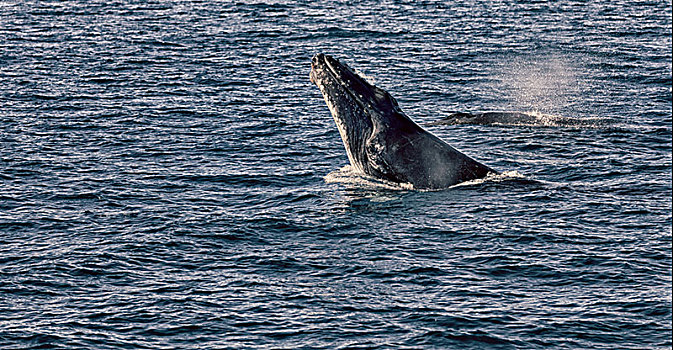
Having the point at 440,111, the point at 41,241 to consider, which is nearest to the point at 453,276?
the point at 41,241

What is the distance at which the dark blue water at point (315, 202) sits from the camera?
2114cm

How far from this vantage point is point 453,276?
23.2 m

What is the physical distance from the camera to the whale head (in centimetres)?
2872

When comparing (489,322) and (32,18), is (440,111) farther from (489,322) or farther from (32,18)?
(32,18)

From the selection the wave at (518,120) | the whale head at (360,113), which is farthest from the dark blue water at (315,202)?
the whale head at (360,113)

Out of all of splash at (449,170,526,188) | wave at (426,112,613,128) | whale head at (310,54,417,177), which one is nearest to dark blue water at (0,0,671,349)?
splash at (449,170,526,188)

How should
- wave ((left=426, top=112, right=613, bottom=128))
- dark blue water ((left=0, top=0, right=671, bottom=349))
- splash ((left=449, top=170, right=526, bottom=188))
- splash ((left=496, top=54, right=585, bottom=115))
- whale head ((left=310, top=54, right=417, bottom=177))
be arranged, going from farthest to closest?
splash ((left=496, top=54, right=585, bottom=115))
wave ((left=426, top=112, right=613, bottom=128))
splash ((left=449, top=170, right=526, bottom=188))
whale head ((left=310, top=54, right=417, bottom=177))
dark blue water ((left=0, top=0, right=671, bottom=349))

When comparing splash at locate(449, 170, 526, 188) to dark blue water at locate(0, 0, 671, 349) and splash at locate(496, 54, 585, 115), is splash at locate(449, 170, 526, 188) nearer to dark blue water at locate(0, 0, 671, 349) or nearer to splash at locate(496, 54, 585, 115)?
dark blue water at locate(0, 0, 671, 349)

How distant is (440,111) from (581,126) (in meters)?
5.49

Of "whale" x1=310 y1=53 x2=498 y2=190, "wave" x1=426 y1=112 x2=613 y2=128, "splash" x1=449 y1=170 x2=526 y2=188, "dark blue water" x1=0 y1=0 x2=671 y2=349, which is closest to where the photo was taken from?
"dark blue water" x1=0 y1=0 x2=671 y2=349

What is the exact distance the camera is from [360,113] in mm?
28922

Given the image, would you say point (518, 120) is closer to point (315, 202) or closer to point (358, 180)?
point (358, 180)

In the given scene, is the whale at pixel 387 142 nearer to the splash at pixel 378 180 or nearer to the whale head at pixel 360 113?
the whale head at pixel 360 113

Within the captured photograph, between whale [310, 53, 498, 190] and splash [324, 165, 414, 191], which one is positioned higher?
whale [310, 53, 498, 190]
